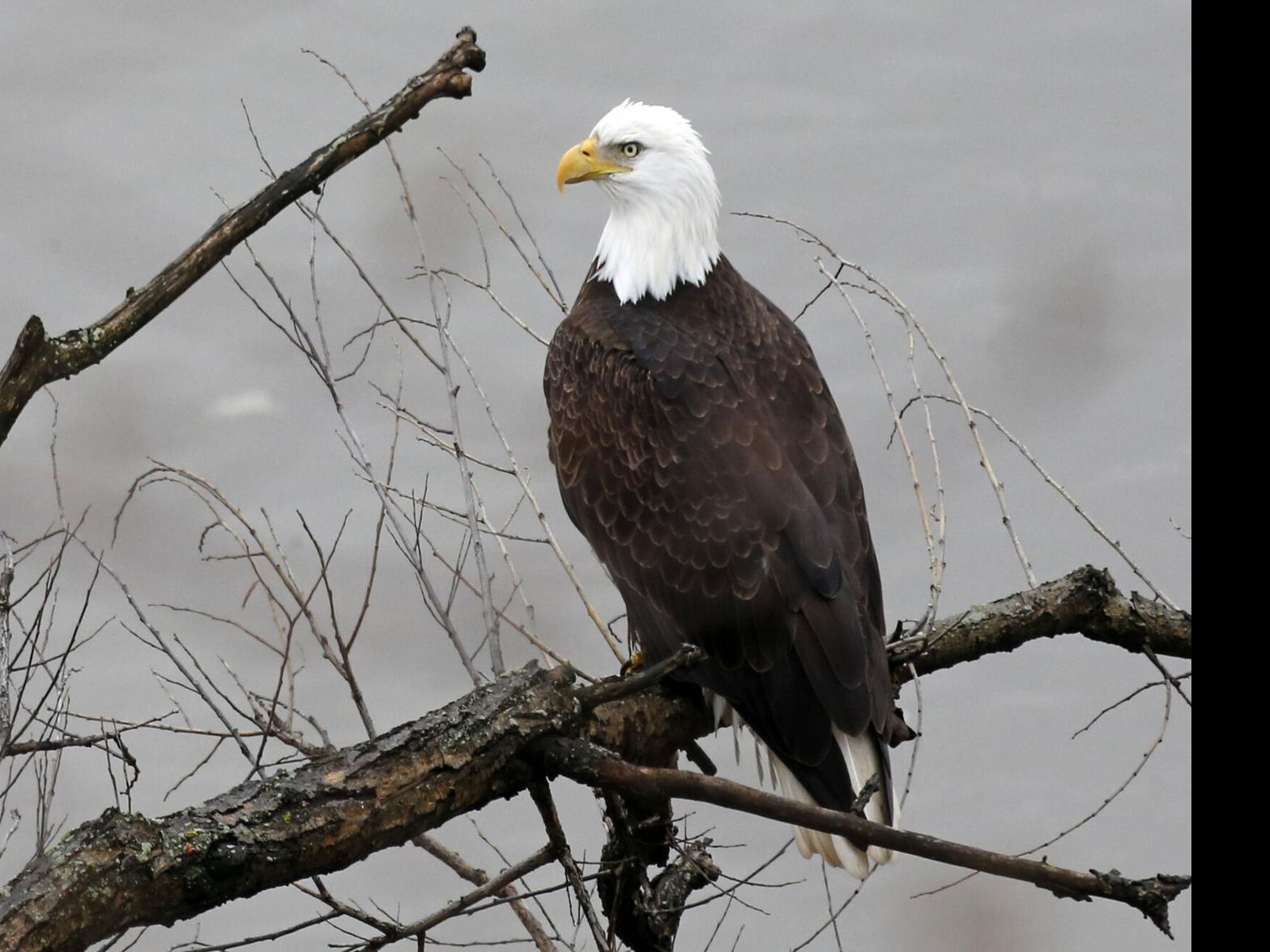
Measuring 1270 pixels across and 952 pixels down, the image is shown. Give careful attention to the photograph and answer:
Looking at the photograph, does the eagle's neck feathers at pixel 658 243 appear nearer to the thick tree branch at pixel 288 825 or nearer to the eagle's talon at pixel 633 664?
the eagle's talon at pixel 633 664

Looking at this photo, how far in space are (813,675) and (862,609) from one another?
0.90ft

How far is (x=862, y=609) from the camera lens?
4.04 m

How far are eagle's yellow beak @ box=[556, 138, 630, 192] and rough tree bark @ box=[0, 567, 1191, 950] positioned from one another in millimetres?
2211

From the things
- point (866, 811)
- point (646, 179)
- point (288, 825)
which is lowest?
point (288, 825)

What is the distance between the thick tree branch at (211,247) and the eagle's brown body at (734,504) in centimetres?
144

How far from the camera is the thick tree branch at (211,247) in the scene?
2.79m

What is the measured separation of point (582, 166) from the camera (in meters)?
4.82

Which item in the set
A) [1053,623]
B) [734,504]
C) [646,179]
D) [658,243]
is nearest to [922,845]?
[734,504]

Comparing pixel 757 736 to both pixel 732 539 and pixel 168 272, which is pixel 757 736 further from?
pixel 168 272

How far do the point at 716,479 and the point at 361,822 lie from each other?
5.23 ft

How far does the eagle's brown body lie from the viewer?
3924mm

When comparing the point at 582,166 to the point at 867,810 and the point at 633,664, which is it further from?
the point at 867,810

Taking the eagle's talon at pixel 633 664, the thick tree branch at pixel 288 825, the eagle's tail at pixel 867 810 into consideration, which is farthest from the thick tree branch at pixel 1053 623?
the thick tree branch at pixel 288 825

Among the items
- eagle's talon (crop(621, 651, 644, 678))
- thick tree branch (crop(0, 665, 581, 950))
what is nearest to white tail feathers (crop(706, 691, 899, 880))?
eagle's talon (crop(621, 651, 644, 678))
